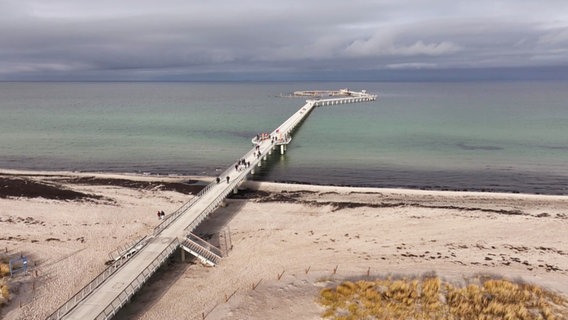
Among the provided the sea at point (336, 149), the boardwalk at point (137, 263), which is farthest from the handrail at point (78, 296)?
the sea at point (336, 149)

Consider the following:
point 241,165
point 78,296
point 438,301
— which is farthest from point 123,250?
point 241,165

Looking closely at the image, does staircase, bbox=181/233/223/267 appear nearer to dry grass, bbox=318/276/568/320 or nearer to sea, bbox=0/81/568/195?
dry grass, bbox=318/276/568/320

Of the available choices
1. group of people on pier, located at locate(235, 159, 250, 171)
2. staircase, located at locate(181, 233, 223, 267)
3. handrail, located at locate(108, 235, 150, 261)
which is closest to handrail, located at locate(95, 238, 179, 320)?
staircase, located at locate(181, 233, 223, 267)

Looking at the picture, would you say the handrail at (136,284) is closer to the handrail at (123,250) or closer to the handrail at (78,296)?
the handrail at (78,296)

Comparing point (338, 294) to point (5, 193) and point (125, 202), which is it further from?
point (5, 193)

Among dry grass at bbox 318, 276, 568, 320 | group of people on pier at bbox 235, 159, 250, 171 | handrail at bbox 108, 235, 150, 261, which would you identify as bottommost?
dry grass at bbox 318, 276, 568, 320

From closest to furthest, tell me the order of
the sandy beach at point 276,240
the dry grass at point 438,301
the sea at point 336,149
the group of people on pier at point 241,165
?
the dry grass at point 438,301, the sandy beach at point 276,240, the group of people on pier at point 241,165, the sea at point 336,149
